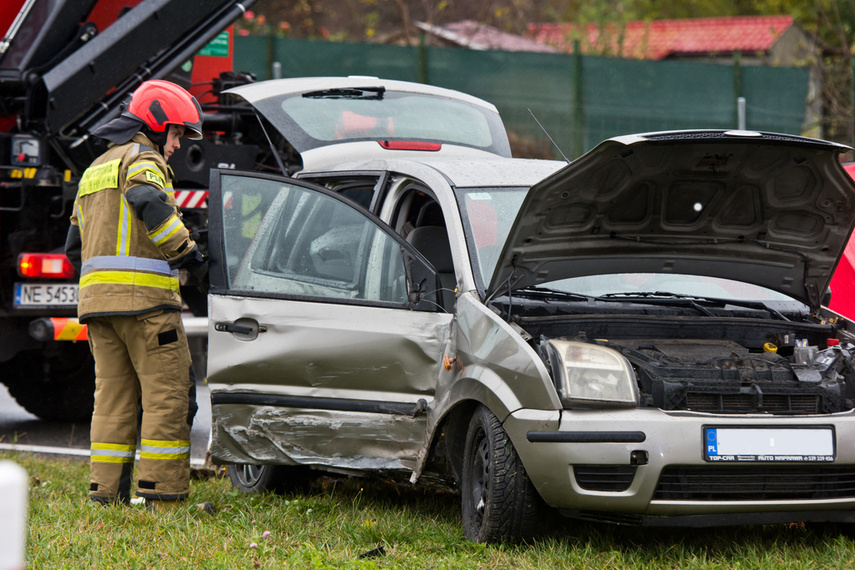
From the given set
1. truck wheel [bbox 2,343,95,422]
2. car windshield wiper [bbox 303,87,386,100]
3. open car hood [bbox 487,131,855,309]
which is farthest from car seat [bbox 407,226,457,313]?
truck wheel [bbox 2,343,95,422]

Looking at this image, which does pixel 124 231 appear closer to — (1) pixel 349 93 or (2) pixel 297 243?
(2) pixel 297 243

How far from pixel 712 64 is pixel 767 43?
75.1 ft

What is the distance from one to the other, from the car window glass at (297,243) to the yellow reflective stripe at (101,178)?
18.2 inches

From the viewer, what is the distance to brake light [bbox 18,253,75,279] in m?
6.94

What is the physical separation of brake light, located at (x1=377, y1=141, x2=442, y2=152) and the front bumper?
2.57 m

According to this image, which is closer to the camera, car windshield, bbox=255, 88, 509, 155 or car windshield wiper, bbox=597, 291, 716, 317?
car windshield wiper, bbox=597, 291, 716, 317

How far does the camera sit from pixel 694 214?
176 inches

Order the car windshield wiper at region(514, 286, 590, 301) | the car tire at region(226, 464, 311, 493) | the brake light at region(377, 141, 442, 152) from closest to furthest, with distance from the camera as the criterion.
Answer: the car windshield wiper at region(514, 286, 590, 301), the car tire at region(226, 464, 311, 493), the brake light at region(377, 141, 442, 152)

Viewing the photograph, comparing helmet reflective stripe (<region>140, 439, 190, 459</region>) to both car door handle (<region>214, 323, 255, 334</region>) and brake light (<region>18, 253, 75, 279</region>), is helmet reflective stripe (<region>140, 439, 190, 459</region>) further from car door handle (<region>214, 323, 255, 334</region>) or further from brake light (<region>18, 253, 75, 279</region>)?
brake light (<region>18, 253, 75, 279</region>)

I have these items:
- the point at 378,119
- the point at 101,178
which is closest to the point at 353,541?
the point at 101,178

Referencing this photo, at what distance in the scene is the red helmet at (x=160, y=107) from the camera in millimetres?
4926

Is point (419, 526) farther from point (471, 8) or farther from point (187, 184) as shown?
point (471, 8)

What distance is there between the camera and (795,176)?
4.33 m

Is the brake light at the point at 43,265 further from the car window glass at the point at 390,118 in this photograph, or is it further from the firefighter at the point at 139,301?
the firefighter at the point at 139,301
